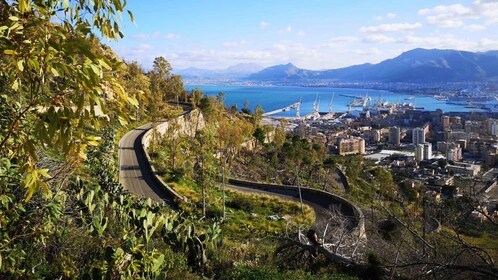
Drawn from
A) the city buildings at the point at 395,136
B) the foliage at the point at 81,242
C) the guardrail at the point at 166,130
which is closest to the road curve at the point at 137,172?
the guardrail at the point at 166,130

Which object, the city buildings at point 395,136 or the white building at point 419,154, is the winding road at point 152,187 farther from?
the city buildings at point 395,136

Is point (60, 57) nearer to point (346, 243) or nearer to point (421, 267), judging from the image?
point (421, 267)

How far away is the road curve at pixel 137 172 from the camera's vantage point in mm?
12666

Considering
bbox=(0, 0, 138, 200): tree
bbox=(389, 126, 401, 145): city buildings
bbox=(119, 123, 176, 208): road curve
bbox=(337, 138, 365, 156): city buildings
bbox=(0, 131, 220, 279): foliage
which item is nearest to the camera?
bbox=(0, 0, 138, 200): tree

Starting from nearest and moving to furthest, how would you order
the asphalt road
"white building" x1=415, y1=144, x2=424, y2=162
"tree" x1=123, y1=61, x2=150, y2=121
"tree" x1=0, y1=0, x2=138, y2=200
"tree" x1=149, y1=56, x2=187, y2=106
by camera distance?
1. "tree" x1=0, y1=0, x2=138, y2=200
2. "tree" x1=123, y1=61, x2=150, y2=121
3. the asphalt road
4. "tree" x1=149, y1=56, x2=187, y2=106
5. "white building" x1=415, y1=144, x2=424, y2=162

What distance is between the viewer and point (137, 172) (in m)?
14.5

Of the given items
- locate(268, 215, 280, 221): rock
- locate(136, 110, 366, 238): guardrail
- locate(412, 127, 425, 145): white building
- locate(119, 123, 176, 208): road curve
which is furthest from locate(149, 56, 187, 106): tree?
locate(412, 127, 425, 145): white building

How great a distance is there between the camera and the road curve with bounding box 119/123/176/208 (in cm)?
1267

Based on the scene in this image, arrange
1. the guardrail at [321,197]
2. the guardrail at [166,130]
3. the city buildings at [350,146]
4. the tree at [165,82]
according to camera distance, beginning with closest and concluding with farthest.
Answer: the guardrail at [321,197] < the guardrail at [166,130] < the tree at [165,82] < the city buildings at [350,146]

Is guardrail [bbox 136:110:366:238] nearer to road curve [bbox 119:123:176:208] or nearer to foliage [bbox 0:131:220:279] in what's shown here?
road curve [bbox 119:123:176:208]

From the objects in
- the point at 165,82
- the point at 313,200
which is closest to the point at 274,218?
the point at 313,200

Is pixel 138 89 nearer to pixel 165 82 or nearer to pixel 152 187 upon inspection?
pixel 152 187

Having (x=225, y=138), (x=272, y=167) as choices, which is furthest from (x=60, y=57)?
(x=272, y=167)

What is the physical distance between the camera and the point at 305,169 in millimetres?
23812
